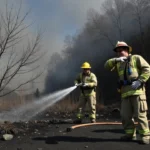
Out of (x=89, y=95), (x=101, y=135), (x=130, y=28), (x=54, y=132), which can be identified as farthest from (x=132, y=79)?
(x=130, y=28)

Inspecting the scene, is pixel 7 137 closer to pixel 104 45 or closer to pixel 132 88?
pixel 132 88

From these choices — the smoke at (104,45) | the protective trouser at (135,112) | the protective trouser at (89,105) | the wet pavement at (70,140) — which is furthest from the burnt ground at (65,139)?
the smoke at (104,45)

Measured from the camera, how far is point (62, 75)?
45.2 metres

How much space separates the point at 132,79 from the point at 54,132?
2.45m

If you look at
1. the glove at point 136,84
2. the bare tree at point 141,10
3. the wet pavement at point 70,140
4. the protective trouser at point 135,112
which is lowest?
the wet pavement at point 70,140

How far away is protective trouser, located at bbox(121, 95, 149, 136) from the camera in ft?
21.0

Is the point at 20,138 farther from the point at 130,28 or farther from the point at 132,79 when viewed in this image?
the point at 130,28

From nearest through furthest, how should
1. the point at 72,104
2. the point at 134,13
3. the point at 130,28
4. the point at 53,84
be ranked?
the point at 72,104 → the point at 134,13 → the point at 130,28 → the point at 53,84

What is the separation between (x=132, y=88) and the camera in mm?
6469

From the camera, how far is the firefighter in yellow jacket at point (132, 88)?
21.0 ft

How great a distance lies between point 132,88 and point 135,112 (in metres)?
0.46

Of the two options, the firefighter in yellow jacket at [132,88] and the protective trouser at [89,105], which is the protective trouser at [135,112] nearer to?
the firefighter in yellow jacket at [132,88]

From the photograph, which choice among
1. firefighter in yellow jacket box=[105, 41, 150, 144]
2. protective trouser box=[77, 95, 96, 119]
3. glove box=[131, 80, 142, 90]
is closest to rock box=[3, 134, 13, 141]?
firefighter in yellow jacket box=[105, 41, 150, 144]

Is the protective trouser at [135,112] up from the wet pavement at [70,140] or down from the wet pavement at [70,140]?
up
